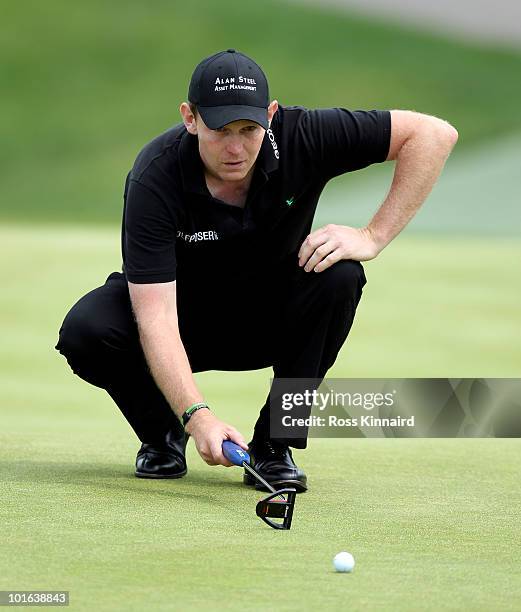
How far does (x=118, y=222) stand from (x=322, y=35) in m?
10.7

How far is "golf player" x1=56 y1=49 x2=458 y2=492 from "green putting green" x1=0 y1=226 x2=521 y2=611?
0.27 metres

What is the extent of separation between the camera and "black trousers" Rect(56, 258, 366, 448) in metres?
4.05

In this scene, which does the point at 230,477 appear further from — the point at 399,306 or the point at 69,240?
the point at 69,240

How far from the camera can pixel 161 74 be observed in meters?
26.5

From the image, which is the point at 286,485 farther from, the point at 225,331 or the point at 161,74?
the point at 161,74

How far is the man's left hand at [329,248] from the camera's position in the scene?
407 cm

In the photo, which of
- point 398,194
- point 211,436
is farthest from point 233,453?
point 398,194

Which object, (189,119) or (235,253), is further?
(235,253)

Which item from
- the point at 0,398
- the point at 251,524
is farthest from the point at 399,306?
the point at 251,524

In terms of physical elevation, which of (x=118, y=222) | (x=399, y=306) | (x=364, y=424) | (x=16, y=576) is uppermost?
(x=16, y=576)

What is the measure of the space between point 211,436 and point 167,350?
14.4 inches

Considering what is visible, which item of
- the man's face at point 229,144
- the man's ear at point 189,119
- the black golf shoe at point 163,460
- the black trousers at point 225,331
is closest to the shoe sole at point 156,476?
the black golf shoe at point 163,460

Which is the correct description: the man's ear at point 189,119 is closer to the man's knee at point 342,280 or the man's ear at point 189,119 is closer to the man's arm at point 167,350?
the man's arm at point 167,350

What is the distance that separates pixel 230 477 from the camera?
4.27 meters
